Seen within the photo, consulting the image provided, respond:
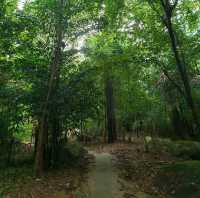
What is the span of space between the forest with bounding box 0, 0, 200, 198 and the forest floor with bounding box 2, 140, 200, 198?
3 centimetres

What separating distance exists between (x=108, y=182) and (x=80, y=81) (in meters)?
4.06

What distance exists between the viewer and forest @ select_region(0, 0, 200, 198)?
8.77 metres

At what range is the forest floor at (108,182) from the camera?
7762 mm

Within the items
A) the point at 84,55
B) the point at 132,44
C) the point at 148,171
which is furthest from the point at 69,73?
the point at 148,171

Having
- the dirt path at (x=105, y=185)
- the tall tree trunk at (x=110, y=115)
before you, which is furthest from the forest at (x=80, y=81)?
the tall tree trunk at (x=110, y=115)

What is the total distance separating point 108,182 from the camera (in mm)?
8766

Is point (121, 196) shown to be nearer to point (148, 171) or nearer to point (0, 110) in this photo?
point (148, 171)

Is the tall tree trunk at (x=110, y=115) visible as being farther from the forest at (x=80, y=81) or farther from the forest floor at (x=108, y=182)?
the forest floor at (x=108, y=182)

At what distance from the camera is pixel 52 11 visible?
10.1 meters

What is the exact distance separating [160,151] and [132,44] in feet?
18.4

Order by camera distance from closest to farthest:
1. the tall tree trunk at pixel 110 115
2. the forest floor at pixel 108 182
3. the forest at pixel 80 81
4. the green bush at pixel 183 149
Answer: the forest floor at pixel 108 182 < the forest at pixel 80 81 < the green bush at pixel 183 149 < the tall tree trunk at pixel 110 115

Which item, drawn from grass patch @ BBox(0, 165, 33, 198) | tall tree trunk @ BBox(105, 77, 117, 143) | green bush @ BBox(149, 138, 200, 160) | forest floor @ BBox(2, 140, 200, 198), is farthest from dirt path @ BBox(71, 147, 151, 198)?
tall tree trunk @ BBox(105, 77, 117, 143)

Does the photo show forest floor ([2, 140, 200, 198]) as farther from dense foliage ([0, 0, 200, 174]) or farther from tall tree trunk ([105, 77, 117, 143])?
tall tree trunk ([105, 77, 117, 143])

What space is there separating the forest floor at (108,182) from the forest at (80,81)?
0.03 meters
